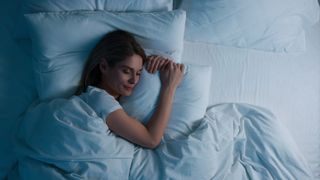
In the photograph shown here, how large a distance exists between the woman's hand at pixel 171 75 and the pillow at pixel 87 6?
0.24 meters

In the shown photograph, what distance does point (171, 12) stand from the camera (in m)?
A: 1.31

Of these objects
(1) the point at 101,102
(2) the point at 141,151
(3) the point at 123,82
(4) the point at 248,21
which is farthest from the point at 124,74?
(4) the point at 248,21

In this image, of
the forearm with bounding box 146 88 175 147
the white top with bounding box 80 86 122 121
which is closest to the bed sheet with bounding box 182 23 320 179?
the forearm with bounding box 146 88 175 147

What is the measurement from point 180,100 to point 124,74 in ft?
0.72

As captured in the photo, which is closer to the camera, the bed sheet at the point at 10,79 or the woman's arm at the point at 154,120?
the woman's arm at the point at 154,120

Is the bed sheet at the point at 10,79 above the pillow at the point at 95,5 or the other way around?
the other way around

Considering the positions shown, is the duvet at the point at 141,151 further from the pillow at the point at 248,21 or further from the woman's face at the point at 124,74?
the pillow at the point at 248,21

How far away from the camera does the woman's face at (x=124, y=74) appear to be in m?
1.21

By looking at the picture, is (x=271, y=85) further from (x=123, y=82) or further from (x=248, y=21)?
(x=123, y=82)

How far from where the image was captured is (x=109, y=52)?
1210 millimetres

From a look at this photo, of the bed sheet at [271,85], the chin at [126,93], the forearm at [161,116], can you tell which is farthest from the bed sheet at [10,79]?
the bed sheet at [271,85]

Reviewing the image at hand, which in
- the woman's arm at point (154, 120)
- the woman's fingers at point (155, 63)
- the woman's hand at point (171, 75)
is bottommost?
the woman's arm at point (154, 120)

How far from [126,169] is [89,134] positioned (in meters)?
0.15

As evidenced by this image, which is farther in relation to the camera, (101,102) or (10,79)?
(10,79)
